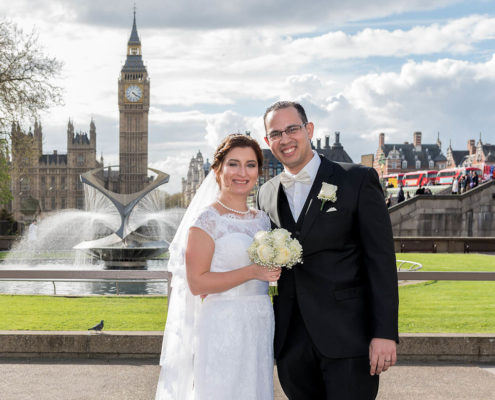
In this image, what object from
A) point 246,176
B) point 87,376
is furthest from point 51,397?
point 246,176

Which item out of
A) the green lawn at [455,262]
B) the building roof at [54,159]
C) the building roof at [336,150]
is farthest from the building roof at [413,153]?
the green lawn at [455,262]

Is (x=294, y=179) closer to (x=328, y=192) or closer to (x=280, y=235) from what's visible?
(x=328, y=192)

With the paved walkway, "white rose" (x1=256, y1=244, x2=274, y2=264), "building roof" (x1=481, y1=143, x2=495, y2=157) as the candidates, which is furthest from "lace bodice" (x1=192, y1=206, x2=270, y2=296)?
"building roof" (x1=481, y1=143, x2=495, y2=157)

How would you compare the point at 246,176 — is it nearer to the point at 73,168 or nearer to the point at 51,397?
the point at 51,397

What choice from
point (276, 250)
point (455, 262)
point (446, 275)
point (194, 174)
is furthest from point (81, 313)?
point (194, 174)

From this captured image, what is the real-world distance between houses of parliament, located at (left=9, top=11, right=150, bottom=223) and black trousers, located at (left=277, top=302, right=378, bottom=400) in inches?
3933

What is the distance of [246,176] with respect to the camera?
349 centimetres

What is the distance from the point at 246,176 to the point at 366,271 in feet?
2.85

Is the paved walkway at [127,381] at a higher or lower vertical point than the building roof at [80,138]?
lower

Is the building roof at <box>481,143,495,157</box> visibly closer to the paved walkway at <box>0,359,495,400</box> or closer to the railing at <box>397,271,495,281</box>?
the railing at <box>397,271,495,281</box>

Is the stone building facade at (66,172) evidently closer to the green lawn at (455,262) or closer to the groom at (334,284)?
the green lawn at (455,262)

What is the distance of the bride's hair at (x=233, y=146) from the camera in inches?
138

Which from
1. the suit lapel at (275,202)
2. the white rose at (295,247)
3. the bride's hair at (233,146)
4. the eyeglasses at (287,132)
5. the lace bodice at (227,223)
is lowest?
the white rose at (295,247)

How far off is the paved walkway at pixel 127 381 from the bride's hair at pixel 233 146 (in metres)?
2.29
